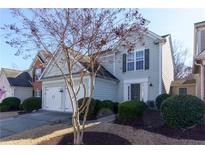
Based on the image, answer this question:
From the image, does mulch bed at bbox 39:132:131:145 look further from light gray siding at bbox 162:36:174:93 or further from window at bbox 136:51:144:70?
light gray siding at bbox 162:36:174:93

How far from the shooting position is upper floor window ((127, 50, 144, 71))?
1745 cm

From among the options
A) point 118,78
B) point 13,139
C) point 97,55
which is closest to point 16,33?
point 97,55

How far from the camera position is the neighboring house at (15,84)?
87.5 ft

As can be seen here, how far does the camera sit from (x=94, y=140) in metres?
8.83

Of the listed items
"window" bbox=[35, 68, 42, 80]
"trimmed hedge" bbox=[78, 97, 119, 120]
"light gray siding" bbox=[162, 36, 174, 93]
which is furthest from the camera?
"window" bbox=[35, 68, 42, 80]

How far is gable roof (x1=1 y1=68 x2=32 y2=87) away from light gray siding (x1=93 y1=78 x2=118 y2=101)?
12.8 metres

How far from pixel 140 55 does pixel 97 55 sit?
9510 mm

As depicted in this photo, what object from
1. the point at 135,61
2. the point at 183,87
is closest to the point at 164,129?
the point at 135,61

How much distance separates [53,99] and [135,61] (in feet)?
24.0

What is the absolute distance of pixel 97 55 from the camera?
8.48 metres

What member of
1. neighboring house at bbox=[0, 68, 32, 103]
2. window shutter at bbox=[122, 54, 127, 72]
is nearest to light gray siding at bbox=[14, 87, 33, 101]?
neighboring house at bbox=[0, 68, 32, 103]

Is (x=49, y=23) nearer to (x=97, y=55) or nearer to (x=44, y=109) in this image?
(x=97, y=55)

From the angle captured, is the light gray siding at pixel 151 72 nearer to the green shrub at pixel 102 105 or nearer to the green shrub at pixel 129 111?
the green shrub at pixel 102 105

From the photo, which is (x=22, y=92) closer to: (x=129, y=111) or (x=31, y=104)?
(x=31, y=104)
